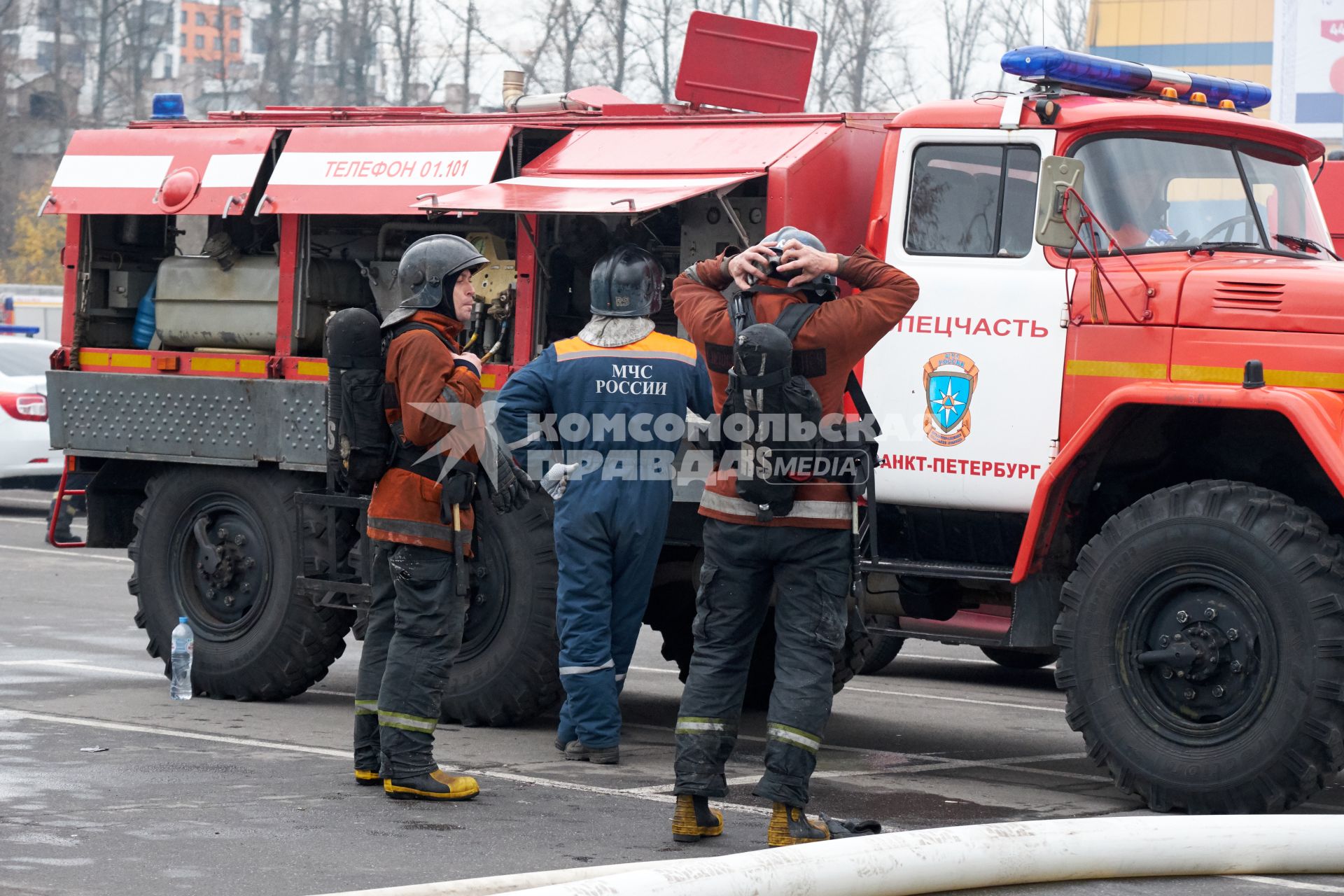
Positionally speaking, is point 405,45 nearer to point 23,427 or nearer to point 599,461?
point 23,427

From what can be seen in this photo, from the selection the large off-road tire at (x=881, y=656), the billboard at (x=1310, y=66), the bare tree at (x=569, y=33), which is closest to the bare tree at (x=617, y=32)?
the bare tree at (x=569, y=33)

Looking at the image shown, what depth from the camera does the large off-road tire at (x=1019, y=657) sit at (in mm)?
10609

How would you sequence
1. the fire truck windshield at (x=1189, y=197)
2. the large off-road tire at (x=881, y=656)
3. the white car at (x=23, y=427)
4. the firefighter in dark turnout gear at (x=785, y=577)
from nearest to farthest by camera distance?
the firefighter in dark turnout gear at (x=785, y=577) → the fire truck windshield at (x=1189, y=197) → the large off-road tire at (x=881, y=656) → the white car at (x=23, y=427)

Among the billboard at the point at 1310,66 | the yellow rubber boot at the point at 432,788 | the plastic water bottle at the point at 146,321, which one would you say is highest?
the billboard at the point at 1310,66

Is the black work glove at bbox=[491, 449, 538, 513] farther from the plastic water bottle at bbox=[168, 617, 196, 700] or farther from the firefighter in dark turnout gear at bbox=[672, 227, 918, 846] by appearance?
the plastic water bottle at bbox=[168, 617, 196, 700]

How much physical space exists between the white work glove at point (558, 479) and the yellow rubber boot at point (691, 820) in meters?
1.97

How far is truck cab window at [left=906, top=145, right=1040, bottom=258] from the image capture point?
7.57 meters

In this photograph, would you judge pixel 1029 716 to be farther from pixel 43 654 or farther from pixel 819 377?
pixel 43 654

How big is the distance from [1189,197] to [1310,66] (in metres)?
16.5

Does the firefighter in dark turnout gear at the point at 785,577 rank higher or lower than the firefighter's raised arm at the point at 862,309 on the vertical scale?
lower

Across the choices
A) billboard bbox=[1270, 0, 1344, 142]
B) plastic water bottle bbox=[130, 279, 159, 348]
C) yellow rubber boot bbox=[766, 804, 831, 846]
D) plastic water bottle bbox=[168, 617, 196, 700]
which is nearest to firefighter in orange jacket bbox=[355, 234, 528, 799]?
yellow rubber boot bbox=[766, 804, 831, 846]

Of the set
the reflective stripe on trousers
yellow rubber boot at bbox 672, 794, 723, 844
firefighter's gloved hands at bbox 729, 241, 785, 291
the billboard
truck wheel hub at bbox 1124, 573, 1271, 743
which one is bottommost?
yellow rubber boot at bbox 672, 794, 723, 844

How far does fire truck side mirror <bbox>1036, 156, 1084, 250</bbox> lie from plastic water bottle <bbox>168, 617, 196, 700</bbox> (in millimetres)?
4644

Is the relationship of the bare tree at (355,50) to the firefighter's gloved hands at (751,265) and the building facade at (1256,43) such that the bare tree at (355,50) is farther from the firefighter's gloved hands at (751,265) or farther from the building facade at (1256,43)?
the firefighter's gloved hands at (751,265)
